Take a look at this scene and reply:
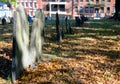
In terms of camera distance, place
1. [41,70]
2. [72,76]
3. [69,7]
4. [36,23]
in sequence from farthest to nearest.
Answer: [69,7] → [36,23] → [41,70] → [72,76]

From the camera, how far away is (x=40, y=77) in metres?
7.73

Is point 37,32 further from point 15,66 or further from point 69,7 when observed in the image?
point 69,7

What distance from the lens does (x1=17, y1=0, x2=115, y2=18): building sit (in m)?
78.6

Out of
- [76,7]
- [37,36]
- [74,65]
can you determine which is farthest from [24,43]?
[76,7]

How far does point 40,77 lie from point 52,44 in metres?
4.51

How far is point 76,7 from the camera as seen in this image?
80.9 m

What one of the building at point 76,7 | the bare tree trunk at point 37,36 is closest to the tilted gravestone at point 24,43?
the bare tree trunk at point 37,36

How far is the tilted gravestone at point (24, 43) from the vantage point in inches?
298

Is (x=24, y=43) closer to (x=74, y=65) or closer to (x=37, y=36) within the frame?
(x=37, y=36)

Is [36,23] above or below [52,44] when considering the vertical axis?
above

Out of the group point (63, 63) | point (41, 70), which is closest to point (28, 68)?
point (41, 70)

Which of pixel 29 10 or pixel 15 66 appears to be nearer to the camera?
pixel 15 66

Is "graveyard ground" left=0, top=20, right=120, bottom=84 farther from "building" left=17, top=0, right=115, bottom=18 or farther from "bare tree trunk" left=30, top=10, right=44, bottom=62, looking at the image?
"building" left=17, top=0, right=115, bottom=18

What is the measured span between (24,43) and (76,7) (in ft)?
242
